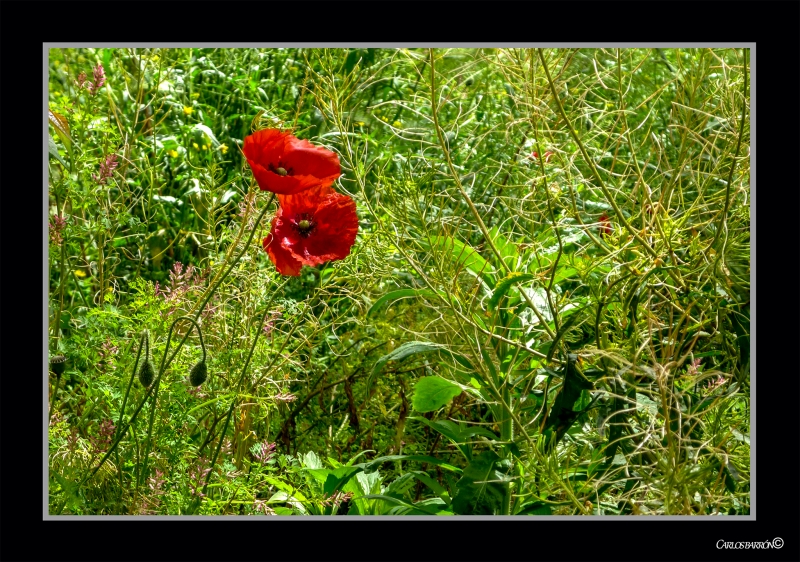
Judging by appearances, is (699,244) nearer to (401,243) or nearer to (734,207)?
(734,207)

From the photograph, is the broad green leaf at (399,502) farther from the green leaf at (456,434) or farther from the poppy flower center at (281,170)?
the poppy flower center at (281,170)

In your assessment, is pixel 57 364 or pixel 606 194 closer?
pixel 606 194

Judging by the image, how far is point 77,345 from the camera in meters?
1.50

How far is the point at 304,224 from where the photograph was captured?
4.40ft

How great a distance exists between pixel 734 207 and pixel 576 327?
28 centimetres

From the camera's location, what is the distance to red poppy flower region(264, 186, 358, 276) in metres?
1.33

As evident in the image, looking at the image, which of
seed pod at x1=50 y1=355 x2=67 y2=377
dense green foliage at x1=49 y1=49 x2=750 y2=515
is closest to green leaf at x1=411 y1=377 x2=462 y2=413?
dense green foliage at x1=49 y1=49 x2=750 y2=515

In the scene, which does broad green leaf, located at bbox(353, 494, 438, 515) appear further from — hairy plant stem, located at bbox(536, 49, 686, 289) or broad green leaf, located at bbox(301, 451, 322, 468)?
hairy plant stem, located at bbox(536, 49, 686, 289)

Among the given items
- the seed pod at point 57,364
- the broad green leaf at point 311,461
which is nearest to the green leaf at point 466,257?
the broad green leaf at point 311,461

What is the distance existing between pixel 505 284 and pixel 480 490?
280 millimetres

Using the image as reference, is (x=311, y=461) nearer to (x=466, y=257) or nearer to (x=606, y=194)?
(x=466, y=257)

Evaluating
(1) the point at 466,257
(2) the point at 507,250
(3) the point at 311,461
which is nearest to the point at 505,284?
(1) the point at 466,257

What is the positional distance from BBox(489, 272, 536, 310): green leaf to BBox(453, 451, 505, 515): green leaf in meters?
0.21
